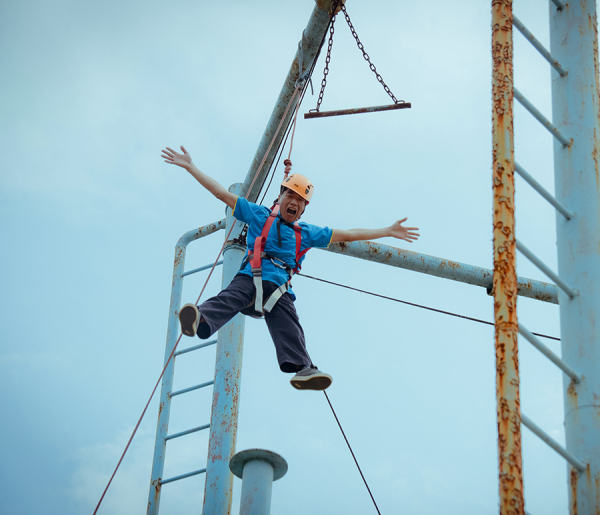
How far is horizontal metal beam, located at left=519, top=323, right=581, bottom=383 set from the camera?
2602mm

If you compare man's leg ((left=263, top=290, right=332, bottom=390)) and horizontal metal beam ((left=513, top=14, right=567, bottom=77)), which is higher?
horizontal metal beam ((left=513, top=14, right=567, bottom=77))

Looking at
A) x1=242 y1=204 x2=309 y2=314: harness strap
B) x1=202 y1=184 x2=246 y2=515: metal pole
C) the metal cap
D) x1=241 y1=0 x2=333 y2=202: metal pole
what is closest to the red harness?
x1=242 y1=204 x2=309 y2=314: harness strap

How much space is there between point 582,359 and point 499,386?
2.23ft

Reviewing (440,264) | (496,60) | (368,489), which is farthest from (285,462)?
(496,60)

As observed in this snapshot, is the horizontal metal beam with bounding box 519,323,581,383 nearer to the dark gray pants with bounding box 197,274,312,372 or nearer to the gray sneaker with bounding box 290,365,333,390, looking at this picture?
the gray sneaker with bounding box 290,365,333,390

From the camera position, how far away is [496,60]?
2945 mm

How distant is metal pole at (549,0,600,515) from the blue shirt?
8.47 ft

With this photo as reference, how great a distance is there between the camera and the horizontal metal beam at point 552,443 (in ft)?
8.00

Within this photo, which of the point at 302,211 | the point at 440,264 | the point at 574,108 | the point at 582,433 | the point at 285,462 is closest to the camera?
the point at 582,433

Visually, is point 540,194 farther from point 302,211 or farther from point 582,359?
point 302,211

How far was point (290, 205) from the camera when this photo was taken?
5551 mm

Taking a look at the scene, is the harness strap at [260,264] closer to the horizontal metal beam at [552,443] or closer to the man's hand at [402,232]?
the man's hand at [402,232]

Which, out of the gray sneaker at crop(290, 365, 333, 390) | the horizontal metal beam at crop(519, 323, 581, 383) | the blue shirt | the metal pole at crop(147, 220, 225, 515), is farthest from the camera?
the metal pole at crop(147, 220, 225, 515)

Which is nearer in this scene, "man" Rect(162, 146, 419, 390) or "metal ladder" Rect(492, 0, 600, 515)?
"metal ladder" Rect(492, 0, 600, 515)
